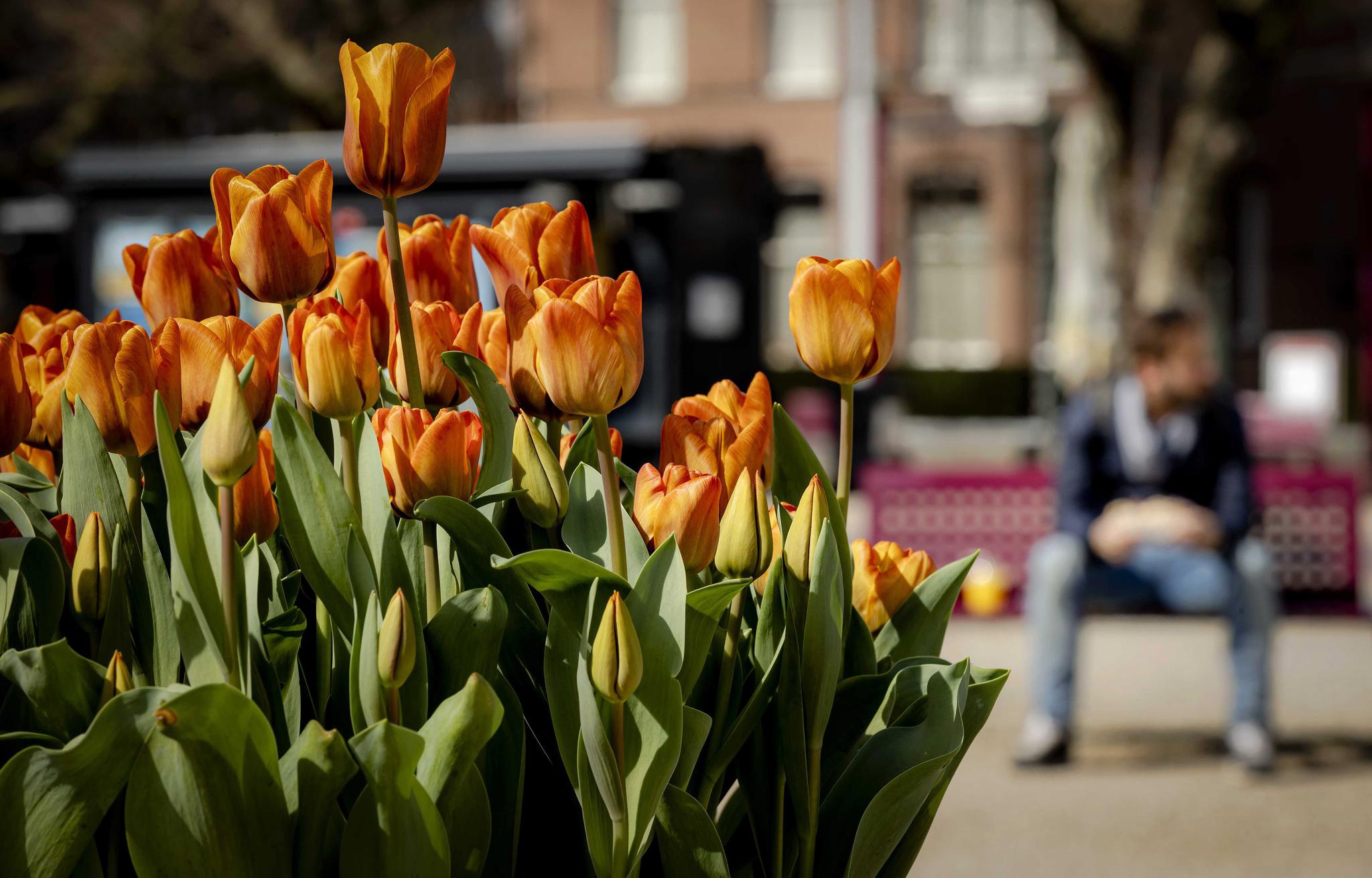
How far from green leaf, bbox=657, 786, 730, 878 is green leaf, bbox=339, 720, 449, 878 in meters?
0.11

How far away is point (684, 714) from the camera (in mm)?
661

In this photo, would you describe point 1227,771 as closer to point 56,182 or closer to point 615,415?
point 615,415

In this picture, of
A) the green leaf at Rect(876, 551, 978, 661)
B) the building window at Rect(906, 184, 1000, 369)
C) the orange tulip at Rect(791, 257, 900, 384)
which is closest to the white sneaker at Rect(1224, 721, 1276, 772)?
the green leaf at Rect(876, 551, 978, 661)

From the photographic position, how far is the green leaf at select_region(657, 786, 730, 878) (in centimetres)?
67

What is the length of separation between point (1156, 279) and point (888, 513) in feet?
9.12

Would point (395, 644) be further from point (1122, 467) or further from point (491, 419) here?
point (1122, 467)

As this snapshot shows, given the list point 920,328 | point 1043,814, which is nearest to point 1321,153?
point 920,328

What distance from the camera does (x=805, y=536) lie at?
0.70m

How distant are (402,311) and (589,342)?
0.12m

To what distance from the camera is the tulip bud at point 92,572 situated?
665 millimetres

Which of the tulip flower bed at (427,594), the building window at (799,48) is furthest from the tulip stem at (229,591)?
the building window at (799,48)

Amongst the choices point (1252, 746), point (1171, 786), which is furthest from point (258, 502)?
point (1252, 746)

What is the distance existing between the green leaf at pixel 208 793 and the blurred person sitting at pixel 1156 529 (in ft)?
12.6

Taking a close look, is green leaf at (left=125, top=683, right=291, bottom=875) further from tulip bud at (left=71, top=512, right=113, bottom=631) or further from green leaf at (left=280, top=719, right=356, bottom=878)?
tulip bud at (left=71, top=512, right=113, bottom=631)
